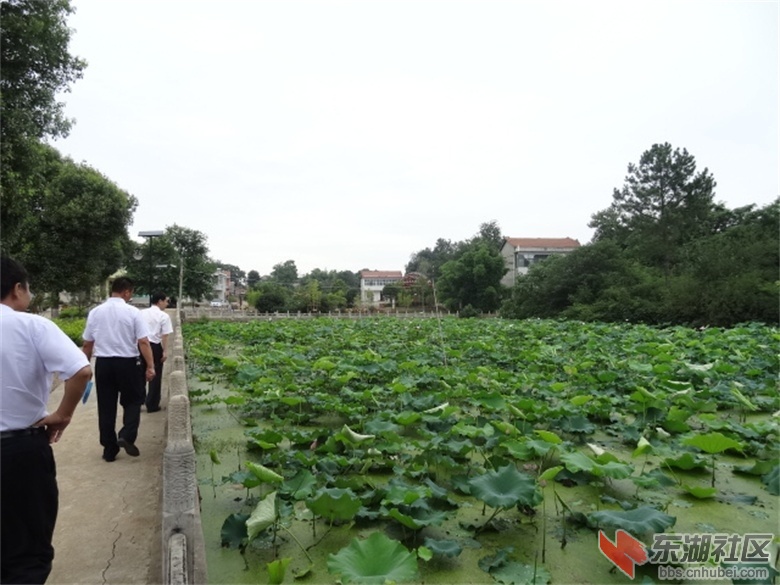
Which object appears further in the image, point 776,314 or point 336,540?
point 776,314

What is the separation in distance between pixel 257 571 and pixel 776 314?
17.2 meters

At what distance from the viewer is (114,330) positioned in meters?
3.94

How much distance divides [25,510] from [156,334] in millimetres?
3660

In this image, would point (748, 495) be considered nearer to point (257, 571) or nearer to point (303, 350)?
point (257, 571)

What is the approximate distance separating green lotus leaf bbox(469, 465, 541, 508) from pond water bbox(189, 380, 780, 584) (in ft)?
0.78

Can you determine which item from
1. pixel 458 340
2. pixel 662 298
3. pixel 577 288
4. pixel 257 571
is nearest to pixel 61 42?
pixel 458 340

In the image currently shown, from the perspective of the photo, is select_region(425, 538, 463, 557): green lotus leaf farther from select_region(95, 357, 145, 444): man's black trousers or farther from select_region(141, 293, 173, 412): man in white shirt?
select_region(141, 293, 173, 412): man in white shirt

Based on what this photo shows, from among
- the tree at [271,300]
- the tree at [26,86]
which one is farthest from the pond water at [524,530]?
the tree at [271,300]

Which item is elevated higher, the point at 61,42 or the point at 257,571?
the point at 61,42

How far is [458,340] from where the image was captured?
34.6ft

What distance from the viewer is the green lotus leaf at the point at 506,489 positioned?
2256 mm

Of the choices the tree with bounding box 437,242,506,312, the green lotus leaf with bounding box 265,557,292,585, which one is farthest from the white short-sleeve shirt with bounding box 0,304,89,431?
the tree with bounding box 437,242,506,312

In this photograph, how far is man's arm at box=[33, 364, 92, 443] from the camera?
2113mm

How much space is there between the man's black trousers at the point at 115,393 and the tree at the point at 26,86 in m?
5.73
